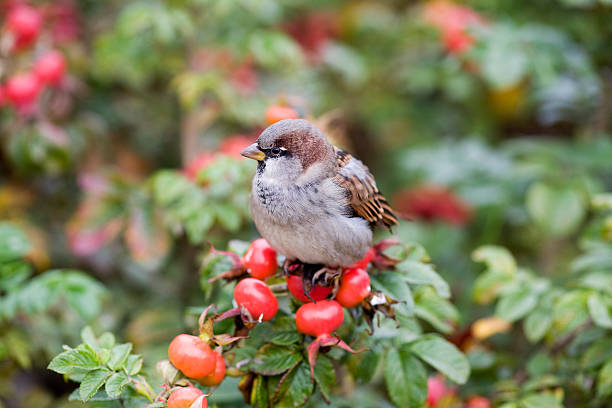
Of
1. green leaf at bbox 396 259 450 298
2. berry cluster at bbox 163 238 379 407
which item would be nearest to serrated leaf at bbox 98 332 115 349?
berry cluster at bbox 163 238 379 407

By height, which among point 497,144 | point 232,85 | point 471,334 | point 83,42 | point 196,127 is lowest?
point 471,334

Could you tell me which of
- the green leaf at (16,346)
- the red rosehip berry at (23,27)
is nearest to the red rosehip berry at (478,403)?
the green leaf at (16,346)

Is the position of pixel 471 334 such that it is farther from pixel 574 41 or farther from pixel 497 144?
pixel 497 144

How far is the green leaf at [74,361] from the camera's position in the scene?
101 centimetres

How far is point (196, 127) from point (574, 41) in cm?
170

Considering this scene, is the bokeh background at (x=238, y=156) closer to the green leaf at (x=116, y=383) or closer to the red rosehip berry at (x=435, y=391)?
the red rosehip berry at (x=435, y=391)

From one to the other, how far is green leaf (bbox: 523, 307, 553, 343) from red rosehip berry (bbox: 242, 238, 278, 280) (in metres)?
0.74

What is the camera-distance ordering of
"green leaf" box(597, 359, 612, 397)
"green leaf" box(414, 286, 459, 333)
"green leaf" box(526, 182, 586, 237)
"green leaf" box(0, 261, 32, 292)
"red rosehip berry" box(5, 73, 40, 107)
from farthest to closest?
"green leaf" box(526, 182, 586, 237) < "red rosehip berry" box(5, 73, 40, 107) < "green leaf" box(0, 261, 32, 292) < "green leaf" box(414, 286, 459, 333) < "green leaf" box(597, 359, 612, 397)

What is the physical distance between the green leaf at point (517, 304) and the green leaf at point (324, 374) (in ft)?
1.93

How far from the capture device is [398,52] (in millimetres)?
3135

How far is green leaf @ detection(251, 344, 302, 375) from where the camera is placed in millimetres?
1136

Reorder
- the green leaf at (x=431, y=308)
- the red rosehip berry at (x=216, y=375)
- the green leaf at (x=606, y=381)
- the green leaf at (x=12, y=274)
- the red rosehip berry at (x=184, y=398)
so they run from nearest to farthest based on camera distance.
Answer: the red rosehip berry at (x=184, y=398) → the red rosehip berry at (x=216, y=375) → the green leaf at (x=606, y=381) → the green leaf at (x=431, y=308) → the green leaf at (x=12, y=274)

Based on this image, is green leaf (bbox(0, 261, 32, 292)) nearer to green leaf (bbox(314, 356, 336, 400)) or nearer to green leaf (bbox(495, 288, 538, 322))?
green leaf (bbox(314, 356, 336, 400))

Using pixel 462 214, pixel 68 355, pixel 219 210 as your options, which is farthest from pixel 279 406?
pixel 462 214
